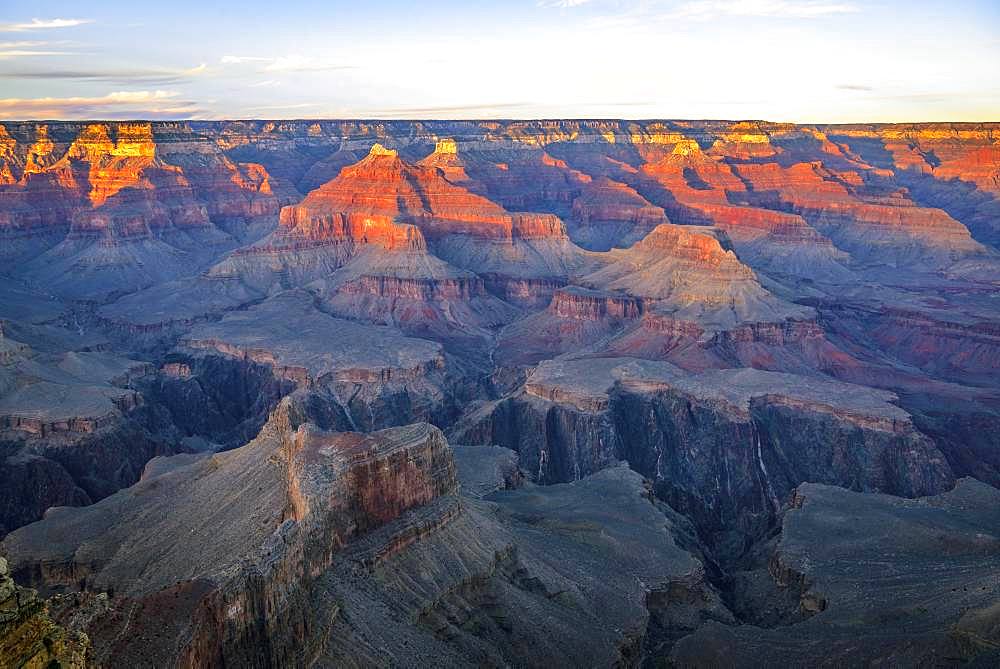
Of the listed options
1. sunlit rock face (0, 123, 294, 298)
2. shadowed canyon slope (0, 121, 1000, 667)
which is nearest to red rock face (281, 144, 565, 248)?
shadowed canyon slope (0, 121, 1000, 667)

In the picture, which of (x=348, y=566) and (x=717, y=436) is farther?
(x=717, y=436)

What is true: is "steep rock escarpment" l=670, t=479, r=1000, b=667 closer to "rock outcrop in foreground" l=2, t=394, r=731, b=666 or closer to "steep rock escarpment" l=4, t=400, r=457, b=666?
"rock outcrop in foreground" l=2, t=394, r=731, b=666

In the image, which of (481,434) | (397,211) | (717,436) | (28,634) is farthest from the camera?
(397,211)

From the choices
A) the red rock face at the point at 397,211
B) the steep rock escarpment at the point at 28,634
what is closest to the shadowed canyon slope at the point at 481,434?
the steep rock escarpment at the point at 28,634

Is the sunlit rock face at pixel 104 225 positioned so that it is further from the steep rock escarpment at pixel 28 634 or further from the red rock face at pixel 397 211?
the steep rock escarpment at pixel 28 634

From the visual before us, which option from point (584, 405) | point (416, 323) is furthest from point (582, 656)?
point (416, 323)

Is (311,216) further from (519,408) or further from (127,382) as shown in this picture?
(519,408)

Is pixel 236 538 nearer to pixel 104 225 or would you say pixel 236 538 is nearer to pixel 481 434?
pixel 481 434

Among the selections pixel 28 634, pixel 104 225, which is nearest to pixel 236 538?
pixel 28 634
